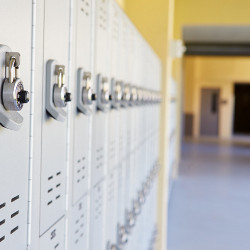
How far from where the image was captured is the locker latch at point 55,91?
1.01m

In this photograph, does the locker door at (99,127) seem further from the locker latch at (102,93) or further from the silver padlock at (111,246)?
the silver padlock at (111,246)

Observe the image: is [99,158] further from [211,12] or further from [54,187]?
[211,12]

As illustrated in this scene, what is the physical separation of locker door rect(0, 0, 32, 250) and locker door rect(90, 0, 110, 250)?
64 cm

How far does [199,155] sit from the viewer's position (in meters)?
13.3

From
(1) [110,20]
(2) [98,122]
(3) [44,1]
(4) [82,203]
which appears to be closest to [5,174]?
(3) [44,1]

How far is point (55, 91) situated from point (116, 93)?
902 millimetres

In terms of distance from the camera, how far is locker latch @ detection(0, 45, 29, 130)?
2.43ft

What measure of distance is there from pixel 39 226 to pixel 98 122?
664 mm

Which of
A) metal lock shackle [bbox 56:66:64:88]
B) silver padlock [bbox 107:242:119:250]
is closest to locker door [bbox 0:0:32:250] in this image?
metal lock shackle [bbox 56:66:64:88]

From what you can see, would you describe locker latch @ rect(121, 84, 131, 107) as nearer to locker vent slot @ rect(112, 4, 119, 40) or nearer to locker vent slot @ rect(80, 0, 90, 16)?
locker vent slot @ rect(112, 4, 119, 40)

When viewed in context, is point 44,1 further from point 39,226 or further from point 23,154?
point 39,226

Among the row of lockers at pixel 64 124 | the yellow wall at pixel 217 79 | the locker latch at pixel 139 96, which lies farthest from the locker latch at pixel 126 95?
the yellow wall at pixel 217 79

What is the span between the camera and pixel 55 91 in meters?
1.03

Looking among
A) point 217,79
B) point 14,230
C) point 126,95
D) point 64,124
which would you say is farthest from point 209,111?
point 14,230
